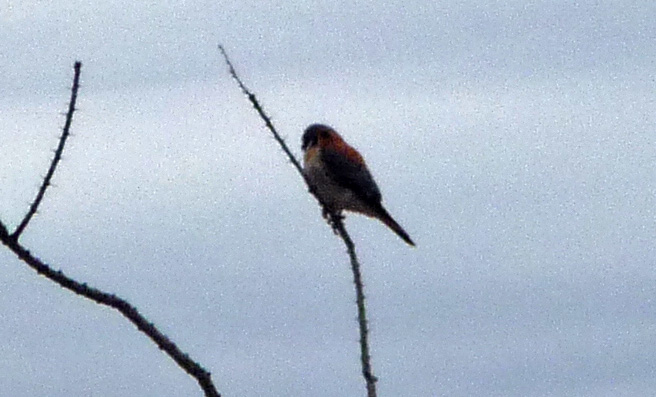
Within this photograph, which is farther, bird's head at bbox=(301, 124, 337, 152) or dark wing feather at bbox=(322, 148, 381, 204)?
bird's head at bbox=(301, 124, 337, 152)

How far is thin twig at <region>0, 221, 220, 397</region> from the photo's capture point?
445 cm

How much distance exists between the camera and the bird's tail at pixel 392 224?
43.0 ft

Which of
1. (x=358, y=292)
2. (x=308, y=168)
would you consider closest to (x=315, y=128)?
(x=308, y=168)

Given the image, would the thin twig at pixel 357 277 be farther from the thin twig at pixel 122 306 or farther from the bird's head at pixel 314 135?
the bird's head at pixel 314 135

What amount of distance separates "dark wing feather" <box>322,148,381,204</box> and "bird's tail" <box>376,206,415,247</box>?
113 mm

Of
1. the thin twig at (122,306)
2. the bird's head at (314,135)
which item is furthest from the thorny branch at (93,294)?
the bird's head at (314,135)

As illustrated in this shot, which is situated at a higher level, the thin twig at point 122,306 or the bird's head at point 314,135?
the bird's head at point 314,135

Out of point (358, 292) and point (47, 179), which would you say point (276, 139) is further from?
point (47, 179)

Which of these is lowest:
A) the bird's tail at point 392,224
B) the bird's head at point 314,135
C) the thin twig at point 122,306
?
the thin twig at point 122,306

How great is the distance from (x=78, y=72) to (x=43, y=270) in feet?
2.14

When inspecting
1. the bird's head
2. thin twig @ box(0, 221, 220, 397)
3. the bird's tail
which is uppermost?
the bird's head

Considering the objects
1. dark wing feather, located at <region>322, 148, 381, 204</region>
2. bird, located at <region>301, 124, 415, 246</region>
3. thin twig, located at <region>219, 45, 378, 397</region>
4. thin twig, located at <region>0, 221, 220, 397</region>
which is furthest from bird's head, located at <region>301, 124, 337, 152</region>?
thin twig, located at <region>0, 221, 220, 397</region>

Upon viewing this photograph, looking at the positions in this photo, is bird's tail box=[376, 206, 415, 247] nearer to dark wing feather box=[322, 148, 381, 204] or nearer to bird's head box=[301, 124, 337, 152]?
dark wing feather box=[322, 148, 381, 204]

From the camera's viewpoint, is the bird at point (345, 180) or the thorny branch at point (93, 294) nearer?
the thorny branch at point (93, 294)
